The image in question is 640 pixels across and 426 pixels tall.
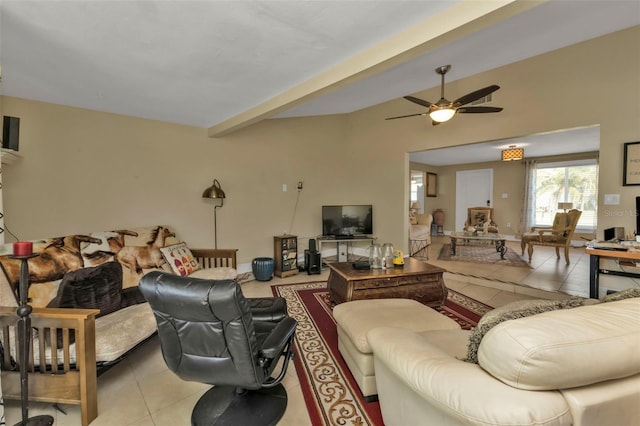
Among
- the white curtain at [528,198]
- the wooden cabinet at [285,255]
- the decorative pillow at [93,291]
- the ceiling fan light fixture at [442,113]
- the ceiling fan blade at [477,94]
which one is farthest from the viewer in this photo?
the white curtain at [528,198]

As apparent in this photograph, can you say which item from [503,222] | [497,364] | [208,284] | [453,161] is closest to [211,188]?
[208,284]

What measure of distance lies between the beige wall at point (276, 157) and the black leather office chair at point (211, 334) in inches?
117

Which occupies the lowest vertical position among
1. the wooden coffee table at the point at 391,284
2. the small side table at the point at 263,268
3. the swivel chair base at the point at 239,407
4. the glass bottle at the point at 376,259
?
the swivel chair base at the point at 239,407

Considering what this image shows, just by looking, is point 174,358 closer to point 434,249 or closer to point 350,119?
point 350,119

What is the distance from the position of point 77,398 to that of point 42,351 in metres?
0.34

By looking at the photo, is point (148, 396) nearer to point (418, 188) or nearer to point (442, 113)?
point (442, 113)

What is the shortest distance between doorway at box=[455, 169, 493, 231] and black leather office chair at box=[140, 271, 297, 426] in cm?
847

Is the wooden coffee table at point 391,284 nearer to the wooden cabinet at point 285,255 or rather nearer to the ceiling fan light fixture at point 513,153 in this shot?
the wooden cabinet at point 285,255

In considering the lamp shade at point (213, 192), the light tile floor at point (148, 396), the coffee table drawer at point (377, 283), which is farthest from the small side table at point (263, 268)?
the coffee table drawer at point (377, 283)

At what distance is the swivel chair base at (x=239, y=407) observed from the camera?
5.14 feet

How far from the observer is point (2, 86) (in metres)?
2.70

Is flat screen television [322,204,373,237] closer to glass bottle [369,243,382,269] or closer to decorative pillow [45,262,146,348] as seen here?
glass bottle [369,243,382,269]

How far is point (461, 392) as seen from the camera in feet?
2.93

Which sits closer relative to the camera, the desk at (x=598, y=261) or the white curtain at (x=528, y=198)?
the desk at (x=598, y=261)
